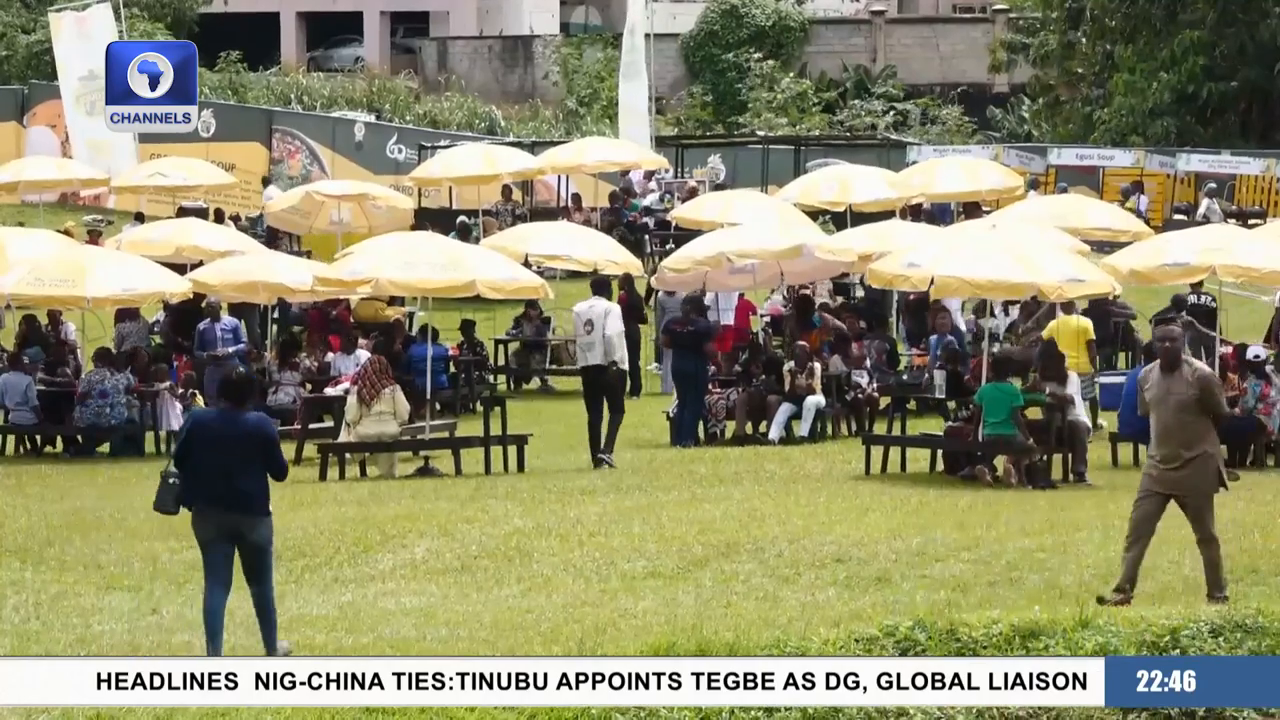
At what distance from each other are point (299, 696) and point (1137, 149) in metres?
27.0

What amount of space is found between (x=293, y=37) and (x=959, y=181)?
3437 cm

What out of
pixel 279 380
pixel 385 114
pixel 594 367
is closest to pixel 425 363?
pixel 279 380

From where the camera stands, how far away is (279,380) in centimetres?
1991

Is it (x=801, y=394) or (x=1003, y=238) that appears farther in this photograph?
(x=801, y=394)

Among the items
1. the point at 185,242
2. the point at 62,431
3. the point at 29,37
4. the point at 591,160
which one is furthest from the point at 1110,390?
the point at 29,37

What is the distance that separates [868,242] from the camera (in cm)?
2142

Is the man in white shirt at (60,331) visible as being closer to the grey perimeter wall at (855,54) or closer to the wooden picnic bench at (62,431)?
the wooden picnic bench at (62,431)

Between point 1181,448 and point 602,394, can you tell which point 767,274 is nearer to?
point 602,394

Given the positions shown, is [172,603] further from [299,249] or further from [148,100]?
[299,249]

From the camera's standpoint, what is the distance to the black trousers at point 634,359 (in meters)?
22.7

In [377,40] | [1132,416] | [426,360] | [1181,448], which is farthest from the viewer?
[377,40]

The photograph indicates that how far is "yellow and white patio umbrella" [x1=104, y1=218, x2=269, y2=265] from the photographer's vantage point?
74.1 ft

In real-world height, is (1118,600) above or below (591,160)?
below

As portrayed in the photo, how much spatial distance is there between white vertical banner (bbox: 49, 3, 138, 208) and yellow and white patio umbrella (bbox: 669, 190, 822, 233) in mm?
8887
